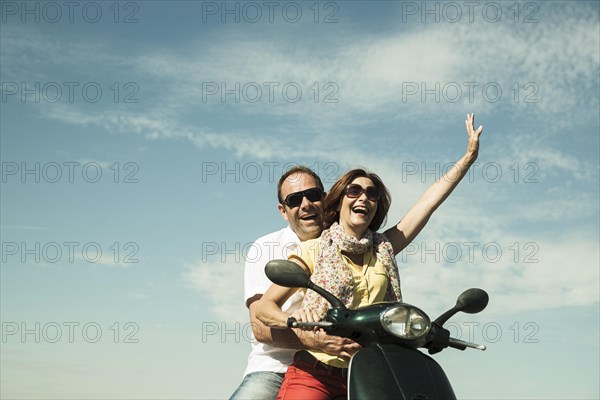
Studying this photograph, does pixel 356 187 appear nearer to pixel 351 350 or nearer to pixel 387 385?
pixel 351 350

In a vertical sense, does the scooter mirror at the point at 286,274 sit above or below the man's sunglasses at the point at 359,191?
below

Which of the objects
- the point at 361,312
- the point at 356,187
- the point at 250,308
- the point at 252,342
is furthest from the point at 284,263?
the point at 252,342

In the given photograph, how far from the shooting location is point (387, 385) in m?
2.84

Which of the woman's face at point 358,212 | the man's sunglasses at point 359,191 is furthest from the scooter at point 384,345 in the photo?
the man's sunglasses at point 359,191

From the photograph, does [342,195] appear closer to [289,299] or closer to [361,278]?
[361,278]

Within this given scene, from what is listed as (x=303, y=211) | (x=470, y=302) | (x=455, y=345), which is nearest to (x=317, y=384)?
(x=455, y=345)

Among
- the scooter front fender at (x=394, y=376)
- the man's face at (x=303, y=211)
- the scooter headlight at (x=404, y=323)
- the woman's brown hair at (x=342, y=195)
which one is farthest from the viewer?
the man's face at (x=303, y=211)

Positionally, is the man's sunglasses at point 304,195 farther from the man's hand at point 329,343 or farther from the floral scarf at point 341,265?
the man's hand at point 329,343

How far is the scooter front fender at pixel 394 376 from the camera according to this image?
283cm

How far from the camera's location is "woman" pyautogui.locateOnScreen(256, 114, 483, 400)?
11.1 ft

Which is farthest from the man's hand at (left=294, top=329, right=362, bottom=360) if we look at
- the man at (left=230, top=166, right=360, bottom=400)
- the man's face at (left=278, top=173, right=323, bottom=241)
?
the man's face at (left=278, top=173, right=323, bottom=241)

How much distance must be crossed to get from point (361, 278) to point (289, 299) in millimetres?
591

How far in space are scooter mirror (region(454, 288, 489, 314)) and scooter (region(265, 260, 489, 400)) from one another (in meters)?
0.30

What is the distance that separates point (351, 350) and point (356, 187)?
91cm
